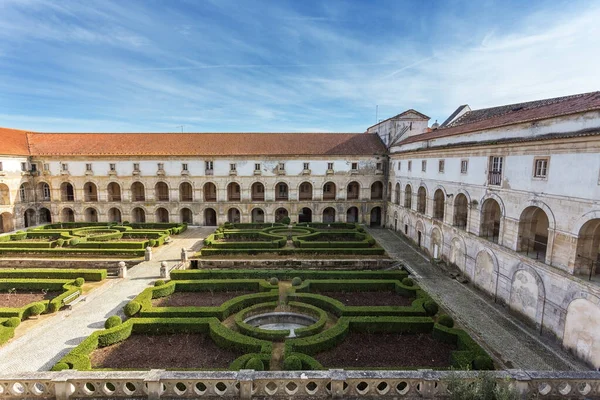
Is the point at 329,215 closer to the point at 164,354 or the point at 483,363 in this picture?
the point at 164,354

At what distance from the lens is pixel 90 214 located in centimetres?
4000

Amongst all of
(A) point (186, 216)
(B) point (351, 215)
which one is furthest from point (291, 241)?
(A) point (186, 216)

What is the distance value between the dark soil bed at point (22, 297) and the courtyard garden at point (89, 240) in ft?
23.2

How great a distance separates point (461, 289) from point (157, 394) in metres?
17.9

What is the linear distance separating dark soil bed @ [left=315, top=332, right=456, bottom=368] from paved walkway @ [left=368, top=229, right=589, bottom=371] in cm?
223

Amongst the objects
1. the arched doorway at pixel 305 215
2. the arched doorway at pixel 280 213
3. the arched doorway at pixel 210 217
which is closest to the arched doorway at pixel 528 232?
the arched doorway at pixel 305 215

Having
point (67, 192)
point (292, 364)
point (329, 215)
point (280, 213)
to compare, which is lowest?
point (292, 364)

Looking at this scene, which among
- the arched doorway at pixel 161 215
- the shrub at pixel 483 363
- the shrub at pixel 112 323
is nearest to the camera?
the shrub at pixel 483 363

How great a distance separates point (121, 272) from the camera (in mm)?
21500

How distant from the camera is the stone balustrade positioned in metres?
8.27

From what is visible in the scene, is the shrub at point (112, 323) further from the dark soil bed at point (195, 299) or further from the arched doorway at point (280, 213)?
the arched doorway at point (280, 213)

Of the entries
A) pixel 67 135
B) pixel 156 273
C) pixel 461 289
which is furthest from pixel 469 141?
pixel 67 135

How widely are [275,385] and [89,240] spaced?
2815 centimetres

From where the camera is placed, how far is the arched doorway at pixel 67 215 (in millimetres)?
38938
